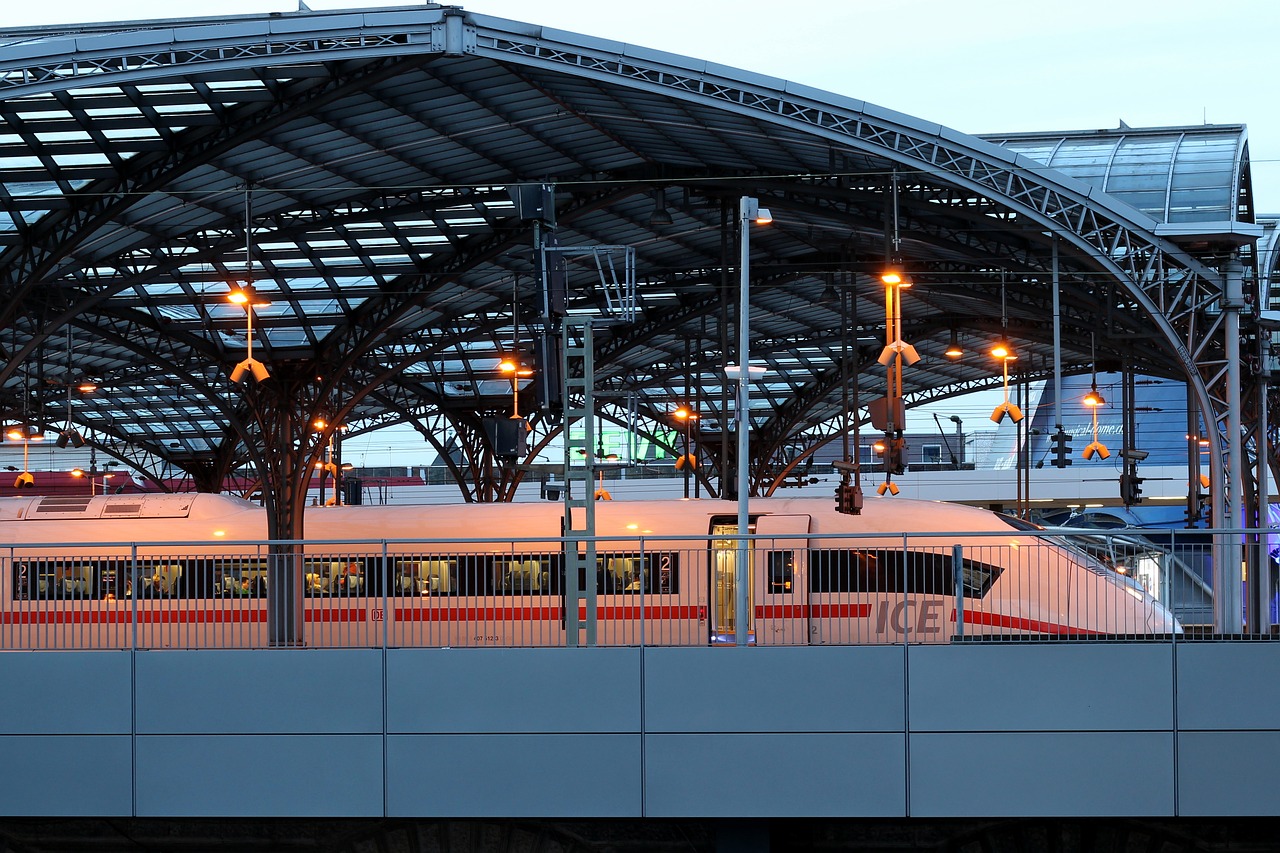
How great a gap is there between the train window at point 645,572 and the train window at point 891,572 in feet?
5.57

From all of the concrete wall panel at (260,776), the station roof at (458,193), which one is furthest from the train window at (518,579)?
the concrete wall panel at (260,776)

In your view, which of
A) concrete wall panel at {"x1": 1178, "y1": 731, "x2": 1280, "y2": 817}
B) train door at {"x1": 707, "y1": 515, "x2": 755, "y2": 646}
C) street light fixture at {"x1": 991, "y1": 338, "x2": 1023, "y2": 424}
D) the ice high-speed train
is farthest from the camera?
street light fixture at {"x1": 991, "y1": 338, "x2": 1023, "y2": 424}

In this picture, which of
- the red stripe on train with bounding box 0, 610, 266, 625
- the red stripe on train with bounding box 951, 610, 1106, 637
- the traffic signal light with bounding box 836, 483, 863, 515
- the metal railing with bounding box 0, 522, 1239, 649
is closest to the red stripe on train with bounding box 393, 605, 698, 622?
the metal railing with bounding box 0, 522, 1239, 649

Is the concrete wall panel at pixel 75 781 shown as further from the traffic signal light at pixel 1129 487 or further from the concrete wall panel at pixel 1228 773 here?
the traffic signal light at pixel 1129 487

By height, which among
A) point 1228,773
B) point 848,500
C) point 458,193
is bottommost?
point 1228,773

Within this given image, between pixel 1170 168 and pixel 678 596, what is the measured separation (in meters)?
21.1

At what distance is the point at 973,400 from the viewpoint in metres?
114

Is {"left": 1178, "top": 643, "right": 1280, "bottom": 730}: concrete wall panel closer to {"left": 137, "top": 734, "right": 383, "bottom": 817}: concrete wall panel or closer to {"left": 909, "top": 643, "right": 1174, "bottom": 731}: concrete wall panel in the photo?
{"left": 909, "top": 643, "right": 1174, "bottom": 731}: concrete wall panel

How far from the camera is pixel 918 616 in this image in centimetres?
1677

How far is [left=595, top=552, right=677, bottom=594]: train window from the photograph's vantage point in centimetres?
1775

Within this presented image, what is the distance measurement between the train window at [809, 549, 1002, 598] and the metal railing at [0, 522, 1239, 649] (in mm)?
24

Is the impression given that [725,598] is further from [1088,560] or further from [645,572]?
[1088,560]

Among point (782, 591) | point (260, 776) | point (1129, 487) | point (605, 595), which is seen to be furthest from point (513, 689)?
point (1129, 487)

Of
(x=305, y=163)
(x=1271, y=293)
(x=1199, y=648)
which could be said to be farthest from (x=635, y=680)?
(x=1271, y=293)
